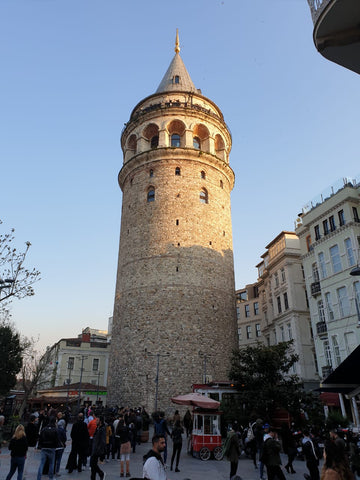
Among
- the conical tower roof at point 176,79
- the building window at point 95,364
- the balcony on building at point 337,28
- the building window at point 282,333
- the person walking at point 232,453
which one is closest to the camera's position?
the balcony on building at point 337,28

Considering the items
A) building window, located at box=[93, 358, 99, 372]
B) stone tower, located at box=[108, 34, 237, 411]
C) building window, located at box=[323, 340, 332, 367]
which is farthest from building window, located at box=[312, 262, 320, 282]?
building window, located at box=[93, 358, 99, 372]

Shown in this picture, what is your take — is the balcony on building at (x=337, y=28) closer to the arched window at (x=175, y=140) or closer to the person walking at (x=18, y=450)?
the person walking at (x=18, y=450)

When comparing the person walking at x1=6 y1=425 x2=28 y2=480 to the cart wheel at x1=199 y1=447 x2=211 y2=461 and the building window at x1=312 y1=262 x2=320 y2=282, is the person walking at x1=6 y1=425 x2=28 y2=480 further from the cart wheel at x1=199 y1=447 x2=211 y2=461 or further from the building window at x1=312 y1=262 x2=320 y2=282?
the building window at x1=312 y1=262 x2=320 y2=282

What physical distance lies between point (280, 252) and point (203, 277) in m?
9.26

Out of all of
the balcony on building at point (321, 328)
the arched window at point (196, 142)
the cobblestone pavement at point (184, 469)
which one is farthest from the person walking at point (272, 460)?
the arched window at point (196, 142)

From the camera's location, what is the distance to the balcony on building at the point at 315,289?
80.6 feet

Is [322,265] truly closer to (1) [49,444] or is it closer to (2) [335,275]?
(2) [335,275]

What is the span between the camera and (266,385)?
16.4m

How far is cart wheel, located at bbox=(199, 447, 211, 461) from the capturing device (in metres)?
12.8

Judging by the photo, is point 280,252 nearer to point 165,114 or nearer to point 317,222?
point 317,222

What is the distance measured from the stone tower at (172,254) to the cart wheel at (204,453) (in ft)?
33.3

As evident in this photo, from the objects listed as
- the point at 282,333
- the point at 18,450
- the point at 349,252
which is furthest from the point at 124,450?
the point at 282,333

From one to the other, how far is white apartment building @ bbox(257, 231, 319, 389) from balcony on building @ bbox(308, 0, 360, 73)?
24749mm

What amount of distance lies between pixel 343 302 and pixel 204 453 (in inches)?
504
